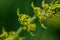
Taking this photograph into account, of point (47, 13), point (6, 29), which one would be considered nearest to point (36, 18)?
point (47, 13)

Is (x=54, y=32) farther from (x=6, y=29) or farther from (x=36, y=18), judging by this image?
(x=6, y=29)

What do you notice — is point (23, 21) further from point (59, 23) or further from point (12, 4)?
point (59, 23)

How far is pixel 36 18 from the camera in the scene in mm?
490

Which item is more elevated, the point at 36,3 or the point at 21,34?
the point at 36,3

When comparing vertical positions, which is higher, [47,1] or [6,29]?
[47,1]

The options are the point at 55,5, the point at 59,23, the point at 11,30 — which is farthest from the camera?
the point at 11,30

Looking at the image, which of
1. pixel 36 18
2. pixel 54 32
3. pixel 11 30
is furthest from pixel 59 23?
pixel 11 30

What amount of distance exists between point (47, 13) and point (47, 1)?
64 mm

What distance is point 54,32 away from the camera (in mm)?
376

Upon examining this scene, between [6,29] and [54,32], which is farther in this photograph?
[6,29]

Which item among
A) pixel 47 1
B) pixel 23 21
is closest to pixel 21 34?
pixel 23 21

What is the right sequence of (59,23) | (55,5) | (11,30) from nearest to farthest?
(59,23), (55,5), (11,30)

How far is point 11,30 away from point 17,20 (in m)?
0.05

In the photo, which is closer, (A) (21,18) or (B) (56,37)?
(B) (56,37)
